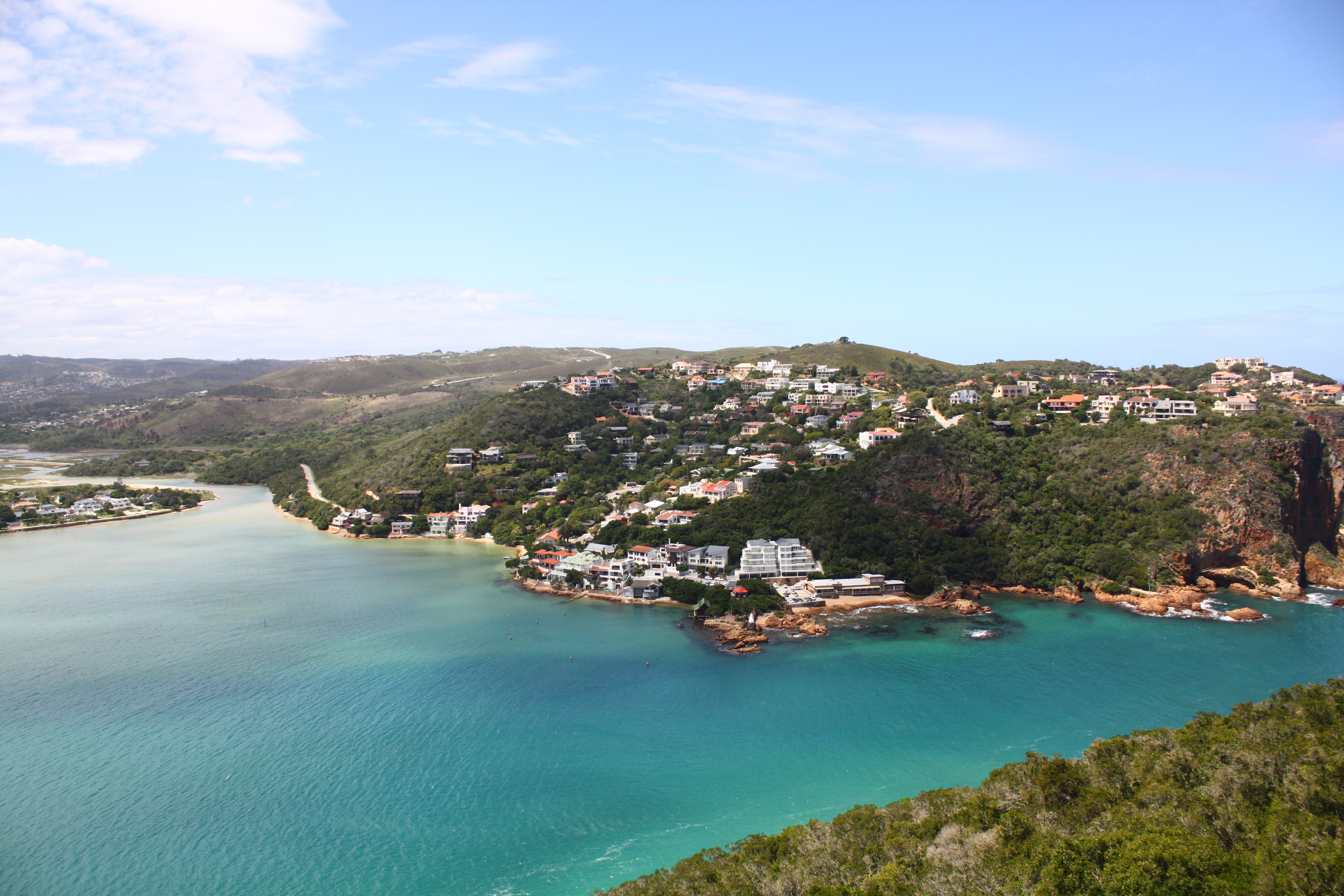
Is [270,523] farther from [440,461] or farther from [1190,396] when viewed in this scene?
[1190,396]

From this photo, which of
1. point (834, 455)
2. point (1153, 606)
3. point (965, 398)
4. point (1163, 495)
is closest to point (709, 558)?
point (834, 455)

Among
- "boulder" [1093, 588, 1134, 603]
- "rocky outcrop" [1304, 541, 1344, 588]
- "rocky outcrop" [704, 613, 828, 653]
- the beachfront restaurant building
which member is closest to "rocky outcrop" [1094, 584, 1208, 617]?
"boulder" [1093, 588, 1134, 603]

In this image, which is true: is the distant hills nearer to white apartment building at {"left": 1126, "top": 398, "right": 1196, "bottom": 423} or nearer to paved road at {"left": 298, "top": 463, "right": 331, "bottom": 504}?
paved road at {"left": 298, "top": 463, "right": 331, "bottom": 504}

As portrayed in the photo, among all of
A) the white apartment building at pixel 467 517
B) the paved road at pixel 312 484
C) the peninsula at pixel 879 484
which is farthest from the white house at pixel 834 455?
the paved road at pixel 312 484

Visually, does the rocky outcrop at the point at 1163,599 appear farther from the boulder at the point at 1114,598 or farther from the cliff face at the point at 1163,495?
the cliff face at the point at 1163,495

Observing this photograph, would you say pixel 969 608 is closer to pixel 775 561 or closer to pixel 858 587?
pixel 858 587
